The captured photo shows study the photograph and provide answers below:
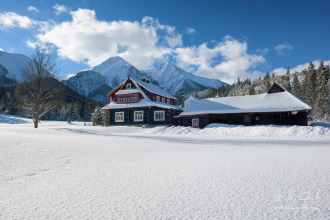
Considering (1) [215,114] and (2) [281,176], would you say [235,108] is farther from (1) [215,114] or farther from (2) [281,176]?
(2) [281,176]

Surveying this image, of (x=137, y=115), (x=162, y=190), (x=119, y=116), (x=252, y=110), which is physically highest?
(x=252, y=110)

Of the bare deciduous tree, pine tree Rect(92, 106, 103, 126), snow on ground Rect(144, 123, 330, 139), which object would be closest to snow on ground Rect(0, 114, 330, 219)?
snow on ground Rect(144, 123, 330, 139)

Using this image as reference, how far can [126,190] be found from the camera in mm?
3262

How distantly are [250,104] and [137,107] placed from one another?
18612 mm

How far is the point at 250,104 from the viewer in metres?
28.2

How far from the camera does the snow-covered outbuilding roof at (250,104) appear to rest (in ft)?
82.8

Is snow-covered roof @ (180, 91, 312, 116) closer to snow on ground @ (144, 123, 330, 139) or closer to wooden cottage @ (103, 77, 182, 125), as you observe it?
wooden cottage @ (103, 77, 182, 125)

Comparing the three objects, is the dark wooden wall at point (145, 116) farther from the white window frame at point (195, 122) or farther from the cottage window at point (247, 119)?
the cottage window at point (247, 119)

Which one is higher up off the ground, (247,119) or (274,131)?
(247,119)

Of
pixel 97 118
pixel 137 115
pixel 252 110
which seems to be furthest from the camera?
pixel 97 118

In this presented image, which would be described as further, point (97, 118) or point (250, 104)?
point (97, 118)

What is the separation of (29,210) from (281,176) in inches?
184

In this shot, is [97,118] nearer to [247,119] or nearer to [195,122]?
[195,122]

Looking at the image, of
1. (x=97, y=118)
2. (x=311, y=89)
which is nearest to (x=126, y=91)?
(x=97, y=118)
